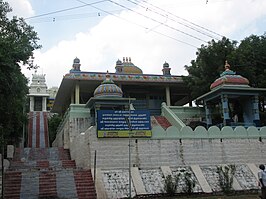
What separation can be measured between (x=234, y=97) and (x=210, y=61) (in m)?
4.55

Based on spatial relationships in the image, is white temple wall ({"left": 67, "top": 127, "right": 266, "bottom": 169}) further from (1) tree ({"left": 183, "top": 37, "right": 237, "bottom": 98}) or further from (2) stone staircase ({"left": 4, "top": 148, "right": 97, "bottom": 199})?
(1) tree ({"left": 183, "top": 37, "right": 237, "bottom": 98})

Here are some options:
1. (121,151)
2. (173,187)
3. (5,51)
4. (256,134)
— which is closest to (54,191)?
(121,151)

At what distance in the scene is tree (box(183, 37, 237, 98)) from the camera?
80.2 feet

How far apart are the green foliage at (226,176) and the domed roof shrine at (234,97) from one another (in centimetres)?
444

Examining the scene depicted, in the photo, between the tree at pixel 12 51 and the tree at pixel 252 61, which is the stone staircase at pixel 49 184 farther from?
the tree at pixel 252 61

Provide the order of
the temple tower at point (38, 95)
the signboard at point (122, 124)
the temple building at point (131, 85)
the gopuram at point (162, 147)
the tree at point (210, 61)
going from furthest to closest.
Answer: the temple tower at point (38, 95), the temple building at point (131, 85), the tree at point (210, 61), the signboard at point (122, 124), the gopuram at point (162, 147)

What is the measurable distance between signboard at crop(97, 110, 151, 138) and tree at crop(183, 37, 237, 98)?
1031 centimetres

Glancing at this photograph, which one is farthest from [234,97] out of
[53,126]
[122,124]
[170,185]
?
[53,126]

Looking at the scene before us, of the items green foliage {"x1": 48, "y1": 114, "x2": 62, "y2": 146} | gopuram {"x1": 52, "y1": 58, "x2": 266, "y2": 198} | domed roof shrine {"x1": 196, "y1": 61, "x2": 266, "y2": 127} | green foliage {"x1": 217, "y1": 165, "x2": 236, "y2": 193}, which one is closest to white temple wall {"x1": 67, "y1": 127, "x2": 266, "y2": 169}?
gopuram {"x1": 52, "y1": 58, "x2": 266, "y2": 198}

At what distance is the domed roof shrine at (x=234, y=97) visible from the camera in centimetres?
1975

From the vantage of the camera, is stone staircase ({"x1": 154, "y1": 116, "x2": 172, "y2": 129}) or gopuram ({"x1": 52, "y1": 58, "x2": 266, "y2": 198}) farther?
stone staircase ({"x1": 154, "y1": 116, "x2": 172, "y2": 129})

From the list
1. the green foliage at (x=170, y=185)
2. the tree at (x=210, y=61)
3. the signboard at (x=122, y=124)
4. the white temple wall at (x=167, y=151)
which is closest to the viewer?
the green foliage at (x=170, y=185)

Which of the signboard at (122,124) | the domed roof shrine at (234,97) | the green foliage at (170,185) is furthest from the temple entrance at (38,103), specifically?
the green foliage at (170,185)

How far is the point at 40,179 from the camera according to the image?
14.1 m
